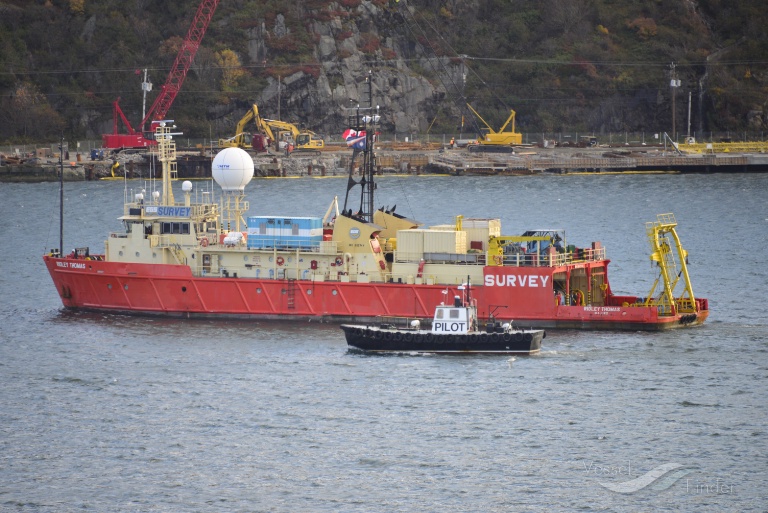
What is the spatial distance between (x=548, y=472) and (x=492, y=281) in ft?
57.6

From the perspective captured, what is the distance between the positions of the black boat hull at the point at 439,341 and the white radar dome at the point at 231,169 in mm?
12830

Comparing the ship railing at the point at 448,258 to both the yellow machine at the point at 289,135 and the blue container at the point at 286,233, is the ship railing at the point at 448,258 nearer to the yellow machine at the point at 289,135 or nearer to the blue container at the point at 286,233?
the blue container at the point at 286,233

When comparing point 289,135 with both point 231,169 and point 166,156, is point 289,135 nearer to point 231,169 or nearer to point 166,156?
point 166,156

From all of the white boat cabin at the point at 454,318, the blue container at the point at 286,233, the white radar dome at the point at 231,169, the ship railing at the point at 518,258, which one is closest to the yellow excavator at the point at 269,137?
the white radar dome at the point at 231,169

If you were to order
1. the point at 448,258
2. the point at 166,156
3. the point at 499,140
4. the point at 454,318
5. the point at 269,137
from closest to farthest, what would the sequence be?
1. the point at 454,318
2. the point at 448,258
3. the point at 166,156
4. the point at 269,137
5. the point at 499,140

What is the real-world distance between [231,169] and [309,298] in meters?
8.18

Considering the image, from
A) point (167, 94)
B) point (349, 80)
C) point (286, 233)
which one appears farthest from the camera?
point (349, 80)

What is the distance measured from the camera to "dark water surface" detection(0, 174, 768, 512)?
123 ft

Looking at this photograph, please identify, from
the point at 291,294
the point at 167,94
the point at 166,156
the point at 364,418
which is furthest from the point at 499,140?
the point at 364,418

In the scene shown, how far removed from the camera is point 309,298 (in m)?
57.8

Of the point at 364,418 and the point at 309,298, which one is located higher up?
the point at 309,298

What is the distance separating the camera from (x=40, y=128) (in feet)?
482

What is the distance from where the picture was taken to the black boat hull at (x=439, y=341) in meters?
51.1

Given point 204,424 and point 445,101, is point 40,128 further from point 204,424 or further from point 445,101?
point 204,424
